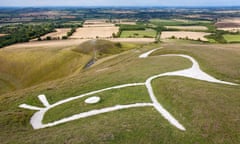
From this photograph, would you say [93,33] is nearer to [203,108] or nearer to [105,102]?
[105,102]

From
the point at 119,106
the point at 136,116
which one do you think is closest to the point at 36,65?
the point at 119,106

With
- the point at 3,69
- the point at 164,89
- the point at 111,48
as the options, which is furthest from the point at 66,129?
the point at 111,48

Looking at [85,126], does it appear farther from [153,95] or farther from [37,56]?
[37,56]

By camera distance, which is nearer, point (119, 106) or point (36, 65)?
point (119, 106)

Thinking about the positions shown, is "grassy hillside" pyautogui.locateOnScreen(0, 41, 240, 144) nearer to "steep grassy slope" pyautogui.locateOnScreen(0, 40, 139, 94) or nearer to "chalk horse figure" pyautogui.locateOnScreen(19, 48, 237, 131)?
"chalk horse figure" pyautogui.locateOnScreen(19, 48, 237, 131)

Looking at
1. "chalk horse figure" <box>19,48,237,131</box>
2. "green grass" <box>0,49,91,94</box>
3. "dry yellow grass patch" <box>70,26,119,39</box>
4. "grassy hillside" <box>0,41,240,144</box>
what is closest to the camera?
"grassy hillside" <box>0,41,240,144</box>

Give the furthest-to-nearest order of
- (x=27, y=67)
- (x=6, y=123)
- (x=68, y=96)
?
(x=27, y=67) < (x=68, y=96) < (x=6, y=123)

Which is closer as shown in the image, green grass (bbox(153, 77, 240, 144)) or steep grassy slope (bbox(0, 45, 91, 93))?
green grass (bbox(153, 77, 240, 144))

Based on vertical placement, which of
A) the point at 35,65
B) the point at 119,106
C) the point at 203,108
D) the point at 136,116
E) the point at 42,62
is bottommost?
the point at 35,65

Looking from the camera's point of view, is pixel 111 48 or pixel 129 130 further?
pixel 111 48

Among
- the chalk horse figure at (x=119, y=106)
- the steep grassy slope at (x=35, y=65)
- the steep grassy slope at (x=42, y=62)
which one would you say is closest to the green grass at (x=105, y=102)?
the chalk horse figure at (x=119, y=106)

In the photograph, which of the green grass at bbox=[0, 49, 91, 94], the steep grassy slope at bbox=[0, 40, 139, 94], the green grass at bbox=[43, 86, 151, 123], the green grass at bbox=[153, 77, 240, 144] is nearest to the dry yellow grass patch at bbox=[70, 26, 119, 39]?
the steep grassy slope at bbox=[0, 40, 139, 94]
